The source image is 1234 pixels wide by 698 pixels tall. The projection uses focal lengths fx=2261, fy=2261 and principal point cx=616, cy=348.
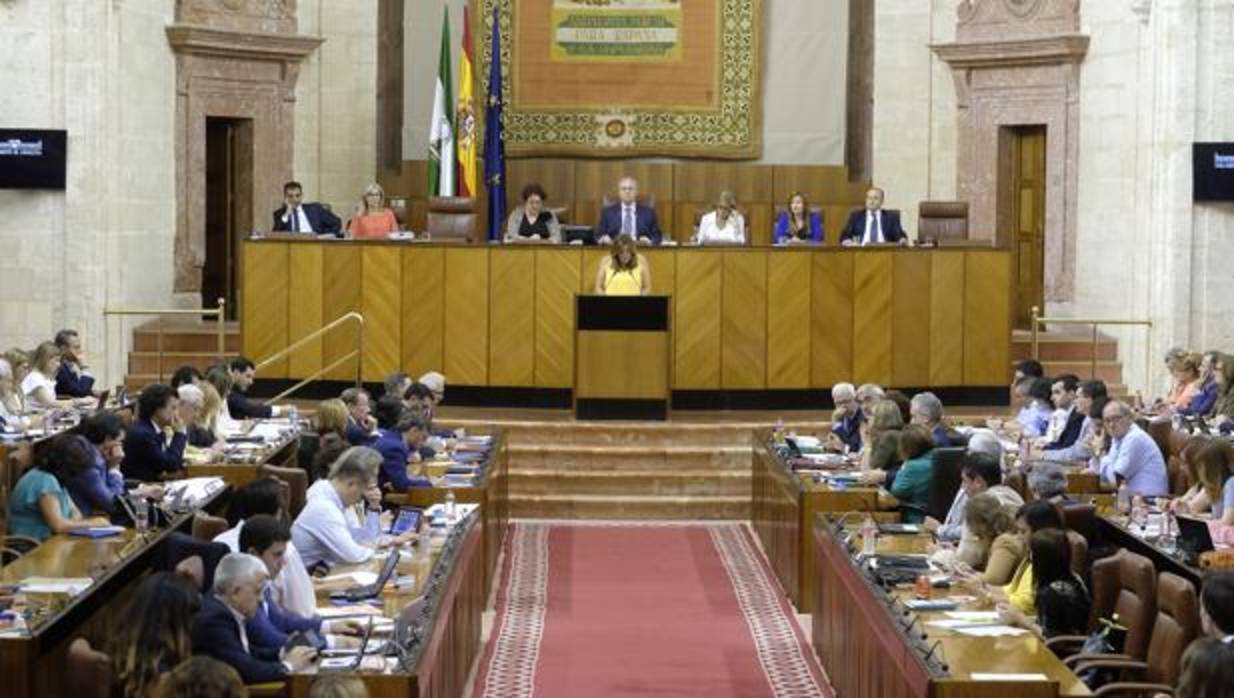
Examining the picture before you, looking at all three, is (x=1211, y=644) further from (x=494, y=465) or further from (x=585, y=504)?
(x=585, y=504)

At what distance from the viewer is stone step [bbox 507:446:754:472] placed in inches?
731

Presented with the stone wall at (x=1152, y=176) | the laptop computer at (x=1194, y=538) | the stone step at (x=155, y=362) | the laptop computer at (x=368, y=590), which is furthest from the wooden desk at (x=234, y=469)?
the stone wall at (x=1152, y=176)

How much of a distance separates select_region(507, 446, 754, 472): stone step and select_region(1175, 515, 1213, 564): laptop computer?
8226mm

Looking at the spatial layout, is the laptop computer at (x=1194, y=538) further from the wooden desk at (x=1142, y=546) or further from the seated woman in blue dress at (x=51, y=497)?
the seated woman in blue dress at (x=51, y=497)

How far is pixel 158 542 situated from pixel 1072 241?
14439mm

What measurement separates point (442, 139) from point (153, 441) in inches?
372

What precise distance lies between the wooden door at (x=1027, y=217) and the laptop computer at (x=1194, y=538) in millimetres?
13296

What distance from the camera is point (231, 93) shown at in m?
23.5

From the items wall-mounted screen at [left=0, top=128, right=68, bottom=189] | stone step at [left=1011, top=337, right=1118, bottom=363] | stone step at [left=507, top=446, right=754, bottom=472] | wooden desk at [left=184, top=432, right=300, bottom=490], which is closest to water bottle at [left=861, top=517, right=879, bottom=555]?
wooden desk at [left=184, top=432, right=300, bottom=490]

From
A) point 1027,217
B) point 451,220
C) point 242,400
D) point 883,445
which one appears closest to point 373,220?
point 451,220

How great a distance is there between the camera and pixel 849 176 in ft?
82.2

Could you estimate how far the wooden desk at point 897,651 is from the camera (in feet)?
25.3

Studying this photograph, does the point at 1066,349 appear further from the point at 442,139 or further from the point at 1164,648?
the point at 1164,648

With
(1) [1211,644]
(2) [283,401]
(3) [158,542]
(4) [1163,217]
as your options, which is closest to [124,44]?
(2) [283,401]
